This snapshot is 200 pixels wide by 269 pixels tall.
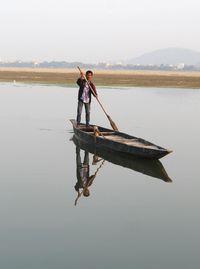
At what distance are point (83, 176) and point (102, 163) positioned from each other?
189 centimetres

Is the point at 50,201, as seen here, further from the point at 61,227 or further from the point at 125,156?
the point at 125,156

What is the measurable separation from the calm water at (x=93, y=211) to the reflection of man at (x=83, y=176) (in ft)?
0.50

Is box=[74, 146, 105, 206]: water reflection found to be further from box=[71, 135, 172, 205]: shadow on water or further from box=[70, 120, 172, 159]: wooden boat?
box=[70, 120, 172, 159]: wooden boat

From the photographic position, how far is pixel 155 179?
13.5 meters

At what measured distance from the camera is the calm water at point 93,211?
26.1 feet

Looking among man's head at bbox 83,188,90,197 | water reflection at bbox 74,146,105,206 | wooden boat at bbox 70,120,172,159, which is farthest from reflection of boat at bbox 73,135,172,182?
man's head at bbox 83,188,90,197

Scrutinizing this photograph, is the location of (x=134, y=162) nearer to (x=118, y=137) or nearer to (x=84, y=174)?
(x=84, y=174)

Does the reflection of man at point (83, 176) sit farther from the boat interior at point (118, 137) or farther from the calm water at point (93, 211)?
the boat interior at point (118, 137)

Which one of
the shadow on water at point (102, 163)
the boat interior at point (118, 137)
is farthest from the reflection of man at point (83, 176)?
the boat interior at point (118, 137)

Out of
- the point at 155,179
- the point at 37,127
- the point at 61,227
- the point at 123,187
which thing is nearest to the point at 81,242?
the point at 61,227

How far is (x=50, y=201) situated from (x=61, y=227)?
174 centimetres

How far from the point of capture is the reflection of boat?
14.2 m

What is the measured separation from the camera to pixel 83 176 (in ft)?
44.9

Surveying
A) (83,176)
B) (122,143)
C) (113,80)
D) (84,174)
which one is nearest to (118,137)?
(122,143)
